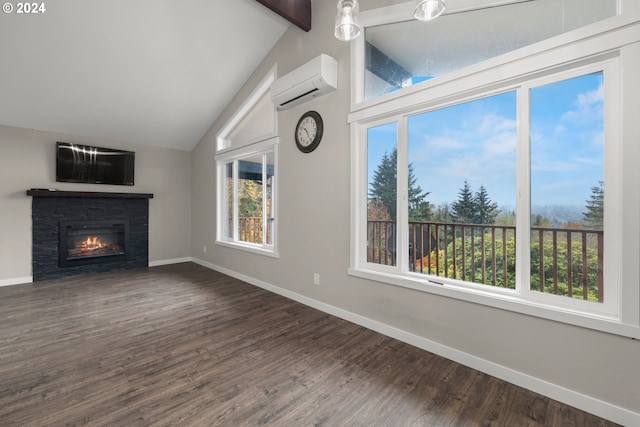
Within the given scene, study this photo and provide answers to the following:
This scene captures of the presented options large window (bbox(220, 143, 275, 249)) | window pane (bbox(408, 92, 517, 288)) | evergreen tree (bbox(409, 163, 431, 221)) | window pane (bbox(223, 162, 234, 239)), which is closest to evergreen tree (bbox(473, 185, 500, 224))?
window pane (bbox(408, 92, 517, 288))

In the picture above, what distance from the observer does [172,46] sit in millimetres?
3570

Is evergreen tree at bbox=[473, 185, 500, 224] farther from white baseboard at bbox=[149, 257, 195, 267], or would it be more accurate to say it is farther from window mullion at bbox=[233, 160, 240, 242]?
white baseboard at bbox=[149, 257, 195, 267]

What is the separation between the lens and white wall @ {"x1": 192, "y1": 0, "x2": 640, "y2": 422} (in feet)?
5.38

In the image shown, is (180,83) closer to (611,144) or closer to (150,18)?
(150,18)

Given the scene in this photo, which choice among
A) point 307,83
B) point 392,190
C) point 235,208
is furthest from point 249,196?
point 392,190

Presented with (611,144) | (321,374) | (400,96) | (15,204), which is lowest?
(321,374)

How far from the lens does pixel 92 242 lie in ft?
16.3

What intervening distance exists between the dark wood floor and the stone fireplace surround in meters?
1.46

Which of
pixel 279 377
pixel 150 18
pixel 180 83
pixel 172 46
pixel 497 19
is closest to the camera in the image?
pixel 279 377

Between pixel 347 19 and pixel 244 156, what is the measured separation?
3.13 metres

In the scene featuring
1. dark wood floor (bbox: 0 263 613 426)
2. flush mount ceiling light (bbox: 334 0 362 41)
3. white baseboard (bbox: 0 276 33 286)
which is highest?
flush mount ceiling light (bbox: 334 0 362 41)

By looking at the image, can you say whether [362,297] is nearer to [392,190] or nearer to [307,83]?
[392,190]

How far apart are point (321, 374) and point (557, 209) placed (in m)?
1.99

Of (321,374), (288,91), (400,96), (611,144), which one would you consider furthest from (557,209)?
(288,91)
